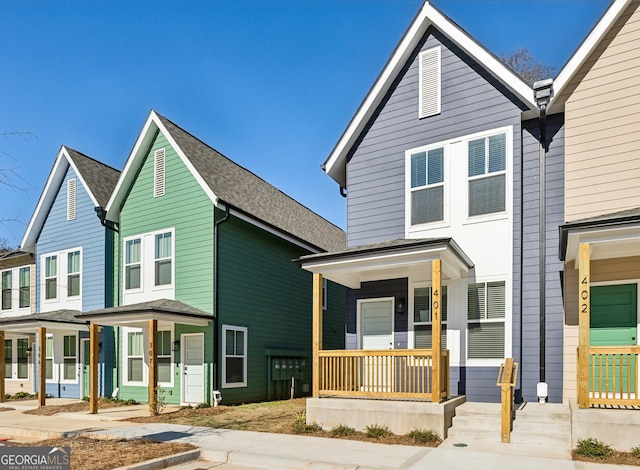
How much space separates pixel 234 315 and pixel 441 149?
775 centimetres

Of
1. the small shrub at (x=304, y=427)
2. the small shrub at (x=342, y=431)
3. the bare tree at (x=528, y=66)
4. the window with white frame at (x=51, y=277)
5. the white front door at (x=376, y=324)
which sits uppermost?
the bare tree at (x=528, y=66)

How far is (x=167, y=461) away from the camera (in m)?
7.59

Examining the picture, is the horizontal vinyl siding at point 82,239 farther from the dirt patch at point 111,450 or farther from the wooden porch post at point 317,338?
the wooden porch post at point 317,338

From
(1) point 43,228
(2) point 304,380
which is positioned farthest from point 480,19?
(1) point 43,228

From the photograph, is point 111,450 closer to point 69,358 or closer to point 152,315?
point 152,315

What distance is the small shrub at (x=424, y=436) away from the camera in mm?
8609

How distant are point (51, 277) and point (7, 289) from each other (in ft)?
13.2

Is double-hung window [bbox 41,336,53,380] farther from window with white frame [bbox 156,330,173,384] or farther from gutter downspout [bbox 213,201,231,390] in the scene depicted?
gutter downspout [bbox 213,201,231,390]

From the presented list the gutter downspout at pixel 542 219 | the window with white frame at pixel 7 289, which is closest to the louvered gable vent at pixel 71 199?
the window with white frame at pixel 7 289

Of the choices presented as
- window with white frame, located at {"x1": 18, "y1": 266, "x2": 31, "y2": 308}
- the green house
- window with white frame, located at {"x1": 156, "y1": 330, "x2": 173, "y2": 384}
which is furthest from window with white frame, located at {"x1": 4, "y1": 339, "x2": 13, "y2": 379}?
window with white frame, located at {"x1": 156, "y1": 330, "x2": 173, "y2": 384}

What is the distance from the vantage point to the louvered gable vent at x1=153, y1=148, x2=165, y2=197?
16094 millimetres

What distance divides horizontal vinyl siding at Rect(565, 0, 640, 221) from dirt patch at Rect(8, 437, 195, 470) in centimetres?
870

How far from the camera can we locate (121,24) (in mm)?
9289

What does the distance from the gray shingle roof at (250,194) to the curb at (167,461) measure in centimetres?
787
